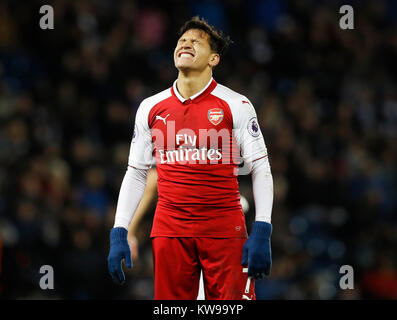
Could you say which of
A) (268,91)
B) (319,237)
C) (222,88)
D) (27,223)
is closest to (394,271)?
(319,237)

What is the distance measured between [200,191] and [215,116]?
44 cm

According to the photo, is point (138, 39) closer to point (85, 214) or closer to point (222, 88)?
point (85, 214)

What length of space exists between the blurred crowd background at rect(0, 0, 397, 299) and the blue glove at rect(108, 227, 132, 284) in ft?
9.72

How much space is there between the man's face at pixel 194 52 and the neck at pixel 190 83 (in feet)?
0.15

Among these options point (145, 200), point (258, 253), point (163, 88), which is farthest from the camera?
point (163, 88)

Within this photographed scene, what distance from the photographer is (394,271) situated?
26.7 feet

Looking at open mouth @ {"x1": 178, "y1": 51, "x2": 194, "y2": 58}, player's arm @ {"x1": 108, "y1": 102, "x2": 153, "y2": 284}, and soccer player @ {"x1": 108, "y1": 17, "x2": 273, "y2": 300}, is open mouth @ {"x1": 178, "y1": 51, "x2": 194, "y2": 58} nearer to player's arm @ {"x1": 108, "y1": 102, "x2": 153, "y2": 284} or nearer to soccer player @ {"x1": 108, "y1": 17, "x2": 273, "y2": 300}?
soccer player @ {"x1": 108, "y1": 17, "x2": 273, "y2": 300}

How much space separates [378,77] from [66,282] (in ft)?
17.9

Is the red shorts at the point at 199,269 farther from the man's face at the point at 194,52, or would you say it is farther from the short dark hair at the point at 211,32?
the short dark hair at the point at 211,32

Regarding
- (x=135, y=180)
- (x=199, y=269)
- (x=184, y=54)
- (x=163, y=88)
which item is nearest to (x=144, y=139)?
(x=135, y=180)

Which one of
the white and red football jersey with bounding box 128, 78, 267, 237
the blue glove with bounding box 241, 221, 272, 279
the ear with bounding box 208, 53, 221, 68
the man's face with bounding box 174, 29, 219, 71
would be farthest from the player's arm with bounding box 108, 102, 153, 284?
the blue glove with bounding box 241, 221, 272, 279

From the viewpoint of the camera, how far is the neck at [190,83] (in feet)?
13.9

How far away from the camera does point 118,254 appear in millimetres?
4117

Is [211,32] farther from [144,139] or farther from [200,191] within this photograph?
[200,191]
